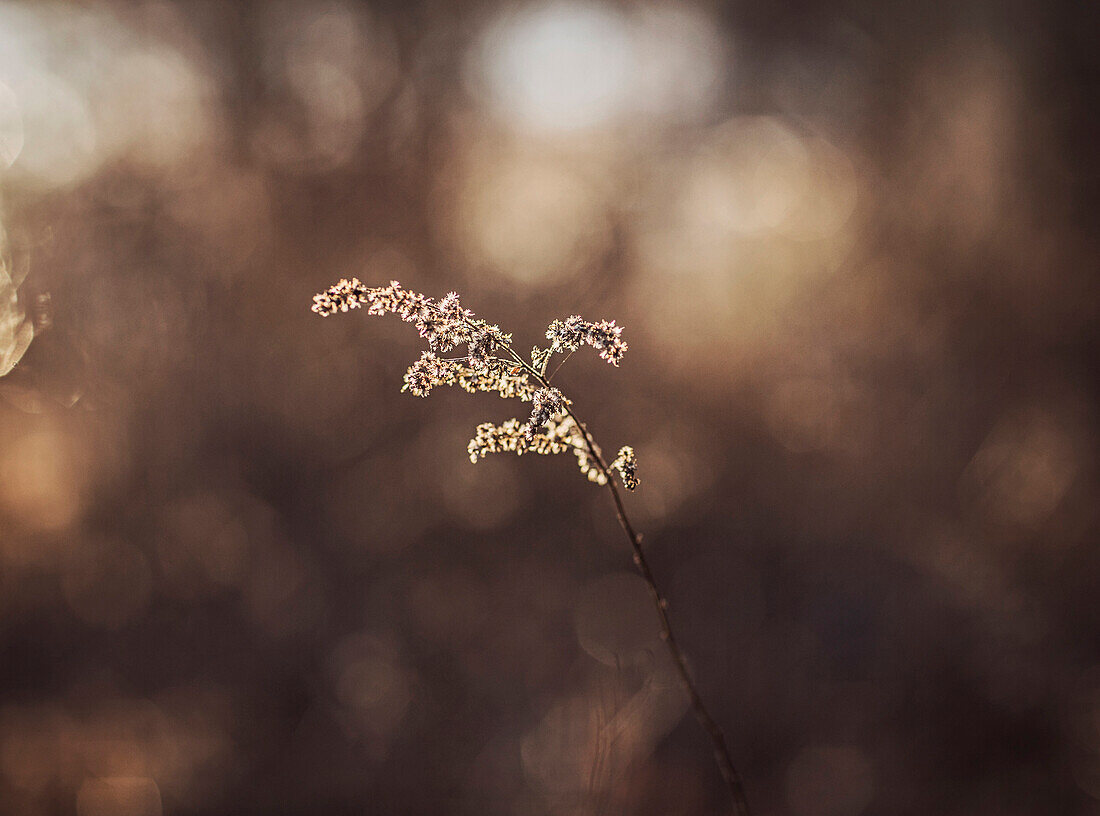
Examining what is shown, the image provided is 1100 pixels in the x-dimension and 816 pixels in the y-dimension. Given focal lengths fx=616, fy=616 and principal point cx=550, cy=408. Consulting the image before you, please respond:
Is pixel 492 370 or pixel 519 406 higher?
pixel 519 406

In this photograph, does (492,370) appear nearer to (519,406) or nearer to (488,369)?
(488,369)

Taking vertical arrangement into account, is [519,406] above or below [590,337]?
above

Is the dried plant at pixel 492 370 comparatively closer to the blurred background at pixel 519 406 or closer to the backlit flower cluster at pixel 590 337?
the backlit flower cluster at pixel 590 337

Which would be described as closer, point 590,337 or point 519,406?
point 590,337

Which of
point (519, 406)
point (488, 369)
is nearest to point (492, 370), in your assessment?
point (488, 369)

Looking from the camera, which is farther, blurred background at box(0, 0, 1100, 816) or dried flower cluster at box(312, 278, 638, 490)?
blurred background at box(0, 0, 1100, 816)

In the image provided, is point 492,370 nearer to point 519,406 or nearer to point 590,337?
point 590,337

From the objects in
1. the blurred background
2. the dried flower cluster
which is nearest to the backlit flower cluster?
the dried flower cluster

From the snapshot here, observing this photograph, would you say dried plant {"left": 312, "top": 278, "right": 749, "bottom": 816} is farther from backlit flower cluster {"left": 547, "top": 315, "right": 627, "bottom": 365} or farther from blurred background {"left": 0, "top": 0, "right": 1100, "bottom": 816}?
blurred background {"left": 0, "top": 0, "right": 1100, "bottom": 816}

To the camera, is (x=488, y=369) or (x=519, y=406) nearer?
(x=488, y=369)
